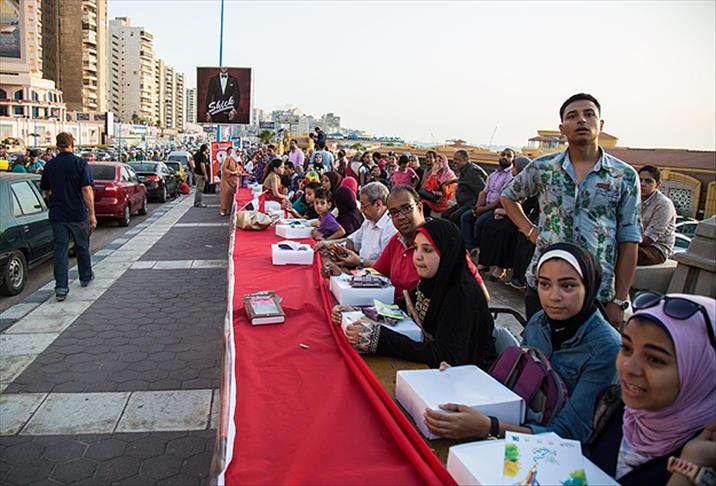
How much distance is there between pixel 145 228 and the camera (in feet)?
40.1

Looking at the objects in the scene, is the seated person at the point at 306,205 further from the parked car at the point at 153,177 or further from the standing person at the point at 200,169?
the parked car at the point at 153,177

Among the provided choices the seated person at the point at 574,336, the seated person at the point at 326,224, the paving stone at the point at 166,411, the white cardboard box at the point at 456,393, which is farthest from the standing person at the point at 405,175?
the white cardboard box at the point at 456,393

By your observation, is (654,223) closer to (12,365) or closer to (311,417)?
(311,417)

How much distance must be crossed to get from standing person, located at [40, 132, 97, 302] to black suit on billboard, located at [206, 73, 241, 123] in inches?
309

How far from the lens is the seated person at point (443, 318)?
97.9 inches

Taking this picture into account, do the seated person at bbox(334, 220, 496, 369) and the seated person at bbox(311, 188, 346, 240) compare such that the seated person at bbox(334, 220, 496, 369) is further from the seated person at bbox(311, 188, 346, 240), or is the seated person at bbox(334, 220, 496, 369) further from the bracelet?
the seated person at bbox(311, 188, 346, 240)

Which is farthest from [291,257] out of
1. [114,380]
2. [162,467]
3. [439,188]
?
[439,188]

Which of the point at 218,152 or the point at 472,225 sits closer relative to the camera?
the point at 472,225

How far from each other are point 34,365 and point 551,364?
14.0 ft

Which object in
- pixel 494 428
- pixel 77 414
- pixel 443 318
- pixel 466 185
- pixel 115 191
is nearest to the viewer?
pixel 494 428

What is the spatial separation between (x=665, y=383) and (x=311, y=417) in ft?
3.90

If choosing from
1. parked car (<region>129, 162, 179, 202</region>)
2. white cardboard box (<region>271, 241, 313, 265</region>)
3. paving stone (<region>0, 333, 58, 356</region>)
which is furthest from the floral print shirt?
parked car (<region>129, 162, 179, 202</region>)

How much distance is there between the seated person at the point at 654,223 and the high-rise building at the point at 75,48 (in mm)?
113612

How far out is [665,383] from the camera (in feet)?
4.91
